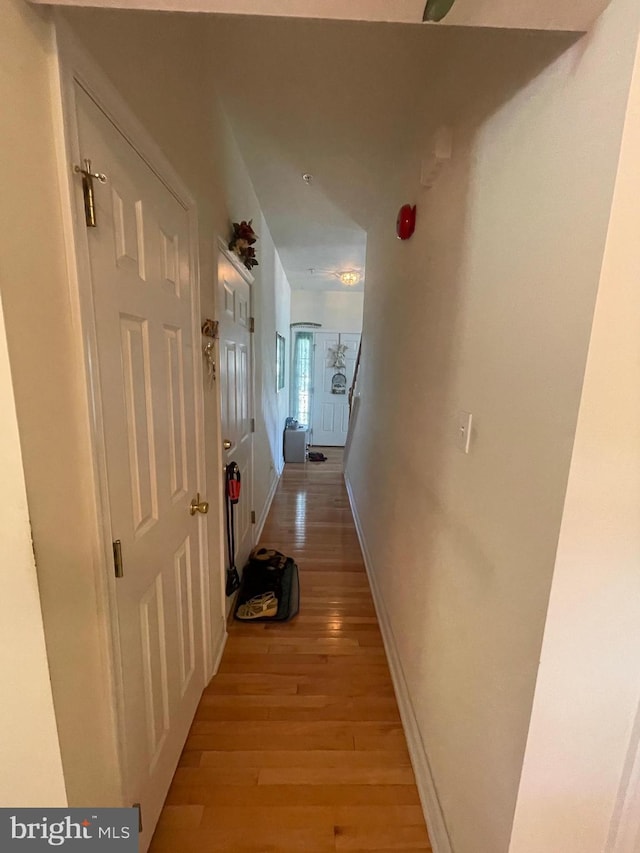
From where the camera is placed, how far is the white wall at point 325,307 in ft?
20.4

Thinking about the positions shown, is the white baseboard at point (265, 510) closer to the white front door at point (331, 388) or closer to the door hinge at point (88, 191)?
the white front door at point (331, 388)

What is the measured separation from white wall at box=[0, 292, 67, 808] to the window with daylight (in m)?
5.79

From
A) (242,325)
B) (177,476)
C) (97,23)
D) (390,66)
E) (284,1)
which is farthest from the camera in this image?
(242,325)

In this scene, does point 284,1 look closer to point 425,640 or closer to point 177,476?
point 177,476

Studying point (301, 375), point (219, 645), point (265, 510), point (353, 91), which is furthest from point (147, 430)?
point (301, 375)

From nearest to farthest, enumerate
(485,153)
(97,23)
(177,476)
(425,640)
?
(97,23)
(485,153)
(177,476)
(425,640)

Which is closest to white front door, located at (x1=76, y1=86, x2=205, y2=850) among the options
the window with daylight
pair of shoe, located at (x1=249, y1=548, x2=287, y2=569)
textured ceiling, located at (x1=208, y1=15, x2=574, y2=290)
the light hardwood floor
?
the light hardwood floor

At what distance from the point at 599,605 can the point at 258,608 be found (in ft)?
6.04

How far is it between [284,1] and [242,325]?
181cm

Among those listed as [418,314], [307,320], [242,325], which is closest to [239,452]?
[242,325]

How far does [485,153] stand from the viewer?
1059 mm

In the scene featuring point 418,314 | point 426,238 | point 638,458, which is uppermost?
point 426,238

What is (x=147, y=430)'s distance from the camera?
3.53ft

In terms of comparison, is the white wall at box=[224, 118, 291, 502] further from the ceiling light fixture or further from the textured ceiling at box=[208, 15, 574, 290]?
the ceiling light fixture
